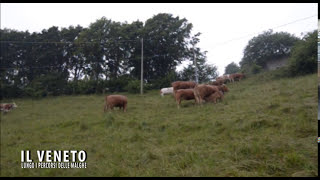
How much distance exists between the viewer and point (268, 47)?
2916 centimetres

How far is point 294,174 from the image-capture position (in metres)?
3.13

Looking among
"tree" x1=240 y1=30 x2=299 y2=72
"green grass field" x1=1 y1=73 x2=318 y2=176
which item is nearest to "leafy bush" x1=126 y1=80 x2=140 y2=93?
"green grass field" x1=1 y1=73 x2=318 y2=176

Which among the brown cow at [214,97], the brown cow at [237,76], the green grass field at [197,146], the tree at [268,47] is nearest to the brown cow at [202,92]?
the brown cow at [214,97]

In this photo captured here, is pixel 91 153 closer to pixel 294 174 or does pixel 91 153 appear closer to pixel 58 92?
pixel 294 174

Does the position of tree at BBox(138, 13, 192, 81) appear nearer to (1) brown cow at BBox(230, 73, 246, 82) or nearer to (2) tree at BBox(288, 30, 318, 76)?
(1) brown cow at BBox(230, 73, 246, 82)

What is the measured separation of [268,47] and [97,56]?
1958 centimetres

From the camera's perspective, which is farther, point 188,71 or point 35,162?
point 188,71

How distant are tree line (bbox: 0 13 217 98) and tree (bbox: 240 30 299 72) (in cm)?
745

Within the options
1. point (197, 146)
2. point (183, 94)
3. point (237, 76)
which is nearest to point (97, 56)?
point (237, 76)

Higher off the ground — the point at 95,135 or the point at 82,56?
the point at 82,56

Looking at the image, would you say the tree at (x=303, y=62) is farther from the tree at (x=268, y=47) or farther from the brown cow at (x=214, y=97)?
the tree at (x=268, y=47)

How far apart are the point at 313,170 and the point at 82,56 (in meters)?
26.5

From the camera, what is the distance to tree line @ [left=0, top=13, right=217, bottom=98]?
24453 mm

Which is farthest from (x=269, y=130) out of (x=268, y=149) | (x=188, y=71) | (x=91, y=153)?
(x=188, y=71)
